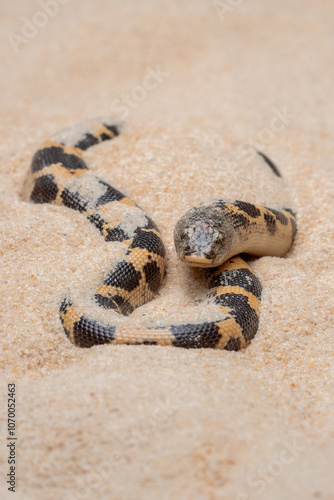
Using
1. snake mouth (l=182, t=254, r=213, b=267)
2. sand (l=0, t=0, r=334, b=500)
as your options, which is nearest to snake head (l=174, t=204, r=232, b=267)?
snake mouth (l=182, t=254, r=213, b=267)

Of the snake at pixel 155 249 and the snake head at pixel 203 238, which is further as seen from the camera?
the snake head at pixel 203 238

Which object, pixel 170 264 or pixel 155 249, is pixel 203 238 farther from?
pixel 170 264

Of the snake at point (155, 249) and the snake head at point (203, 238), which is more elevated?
the snake head at point (203, 238)

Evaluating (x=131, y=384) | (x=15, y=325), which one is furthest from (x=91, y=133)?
(x=131, y=384)

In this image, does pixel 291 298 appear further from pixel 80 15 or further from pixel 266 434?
pixel 80 15

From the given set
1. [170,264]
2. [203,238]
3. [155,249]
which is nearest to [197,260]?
[203,238]

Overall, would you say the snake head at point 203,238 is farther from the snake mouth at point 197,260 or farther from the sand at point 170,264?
the sand at point 170,264

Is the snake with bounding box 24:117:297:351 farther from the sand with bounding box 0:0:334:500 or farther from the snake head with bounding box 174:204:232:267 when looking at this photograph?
the sand with bounding box 0:0:334:500

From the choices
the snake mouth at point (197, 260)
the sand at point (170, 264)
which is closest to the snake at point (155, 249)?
the snake mouth at point (197, 260)
